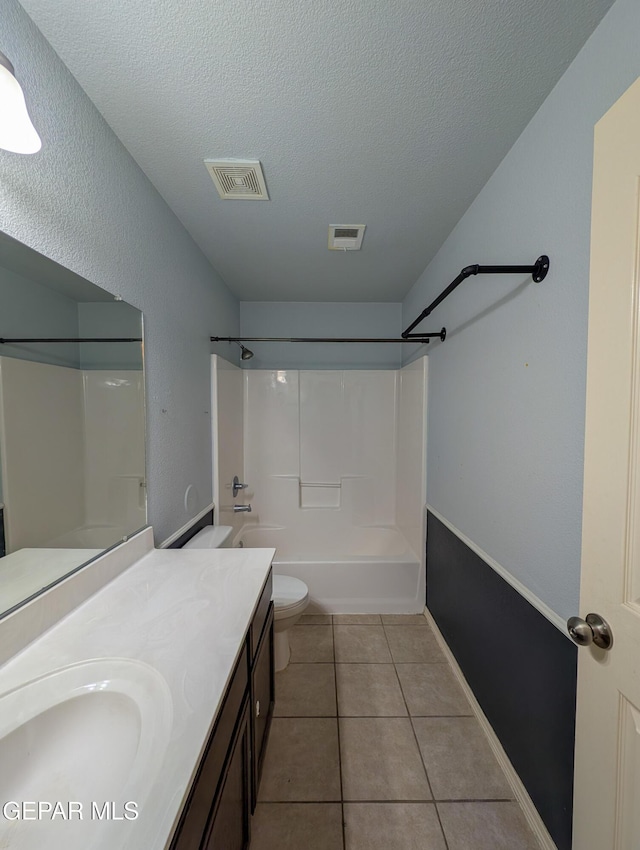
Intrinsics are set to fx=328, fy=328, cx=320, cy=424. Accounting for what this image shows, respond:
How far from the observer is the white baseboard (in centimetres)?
107

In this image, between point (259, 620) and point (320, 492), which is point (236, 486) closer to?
point (320, 492)

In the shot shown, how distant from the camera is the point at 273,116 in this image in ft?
3.55

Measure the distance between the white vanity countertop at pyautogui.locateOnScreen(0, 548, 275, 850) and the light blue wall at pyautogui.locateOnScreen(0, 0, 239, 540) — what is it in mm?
402

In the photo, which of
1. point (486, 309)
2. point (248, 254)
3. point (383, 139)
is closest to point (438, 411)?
point (486, 309)

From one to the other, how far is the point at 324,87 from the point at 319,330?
2020 mm

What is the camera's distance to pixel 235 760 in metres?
0.85

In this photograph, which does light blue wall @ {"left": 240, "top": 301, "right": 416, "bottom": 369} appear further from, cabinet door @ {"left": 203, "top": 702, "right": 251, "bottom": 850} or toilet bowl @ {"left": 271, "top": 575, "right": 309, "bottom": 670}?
cabinet door @ {"left": 203, "top": 702, "right": 251, "bottom": 850}

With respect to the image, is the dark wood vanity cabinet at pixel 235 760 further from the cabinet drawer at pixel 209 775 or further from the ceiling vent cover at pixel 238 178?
the ceiling vent cover at pixel 238 178

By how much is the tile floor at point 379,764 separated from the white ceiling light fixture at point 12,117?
6.65ft

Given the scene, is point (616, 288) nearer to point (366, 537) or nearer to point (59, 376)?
point (59, 376)

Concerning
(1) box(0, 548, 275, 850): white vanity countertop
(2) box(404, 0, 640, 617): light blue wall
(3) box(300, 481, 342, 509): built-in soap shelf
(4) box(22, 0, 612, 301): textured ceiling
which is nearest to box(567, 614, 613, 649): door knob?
(2) box(404, 0, 640, 617): light blue wall

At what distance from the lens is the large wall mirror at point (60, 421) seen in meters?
0.79

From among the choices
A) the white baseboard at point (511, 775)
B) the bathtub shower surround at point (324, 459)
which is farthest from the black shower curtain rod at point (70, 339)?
the white baseboard at point (511, 775)

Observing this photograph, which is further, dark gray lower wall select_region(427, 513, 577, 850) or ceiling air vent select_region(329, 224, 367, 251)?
ceiling air vent select_region(329, 224, 367, 251)
